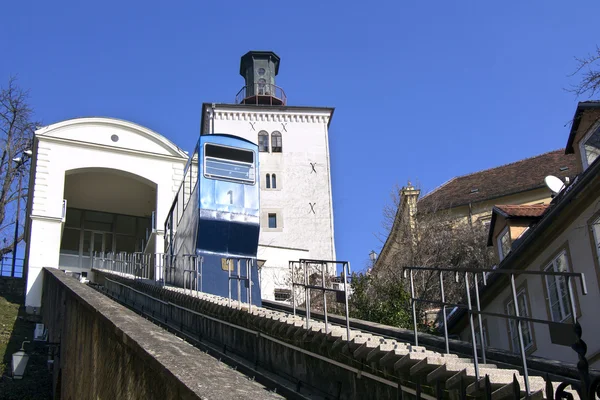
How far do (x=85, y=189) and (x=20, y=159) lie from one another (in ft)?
14.2

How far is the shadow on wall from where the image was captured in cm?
1424

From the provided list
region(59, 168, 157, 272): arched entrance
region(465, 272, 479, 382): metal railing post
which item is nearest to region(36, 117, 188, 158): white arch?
region(59, 168, 157, 272): arched entrance

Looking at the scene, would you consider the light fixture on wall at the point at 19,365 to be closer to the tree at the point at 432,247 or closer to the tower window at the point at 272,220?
the tree at the point at 432,247

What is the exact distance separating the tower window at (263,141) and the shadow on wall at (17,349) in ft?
75.8

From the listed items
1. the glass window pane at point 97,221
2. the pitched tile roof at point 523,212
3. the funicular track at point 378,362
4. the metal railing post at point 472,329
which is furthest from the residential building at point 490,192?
the metal railing post at point 472,329

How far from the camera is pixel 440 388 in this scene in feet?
19.4

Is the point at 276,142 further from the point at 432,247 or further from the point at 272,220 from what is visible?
the point at 432,247

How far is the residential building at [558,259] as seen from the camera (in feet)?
44.4

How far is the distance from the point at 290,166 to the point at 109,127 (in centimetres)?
1897

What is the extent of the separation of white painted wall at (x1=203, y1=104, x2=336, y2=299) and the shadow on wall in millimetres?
20281

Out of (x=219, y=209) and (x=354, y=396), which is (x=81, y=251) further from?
(x=354, y=396)

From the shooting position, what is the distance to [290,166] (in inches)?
1839

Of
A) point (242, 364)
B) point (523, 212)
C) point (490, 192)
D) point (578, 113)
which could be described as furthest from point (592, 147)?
point (490, 192)

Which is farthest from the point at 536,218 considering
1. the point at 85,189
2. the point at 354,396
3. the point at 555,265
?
the point at 85,189
